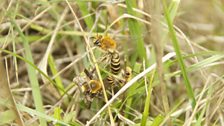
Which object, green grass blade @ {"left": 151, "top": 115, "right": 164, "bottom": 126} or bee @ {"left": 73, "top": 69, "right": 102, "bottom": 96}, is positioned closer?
green grass blade @ {"left": 151, "top": 115, "right": 164, "bottom": 126}

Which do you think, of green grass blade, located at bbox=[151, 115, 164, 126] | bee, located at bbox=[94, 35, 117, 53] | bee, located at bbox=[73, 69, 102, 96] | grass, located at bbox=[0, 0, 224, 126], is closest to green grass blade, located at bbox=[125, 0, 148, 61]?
grass, located at bbox=[0, 0, 224, 126]

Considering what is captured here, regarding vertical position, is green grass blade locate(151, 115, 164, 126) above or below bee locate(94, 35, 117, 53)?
below

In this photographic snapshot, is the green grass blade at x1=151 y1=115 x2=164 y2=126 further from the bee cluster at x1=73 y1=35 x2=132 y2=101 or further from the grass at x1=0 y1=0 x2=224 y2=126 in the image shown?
the bee cluster at x1=73 y1=35 x2=132 y2=101

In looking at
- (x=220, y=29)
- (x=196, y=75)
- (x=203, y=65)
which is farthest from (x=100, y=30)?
(x=220, y=29)

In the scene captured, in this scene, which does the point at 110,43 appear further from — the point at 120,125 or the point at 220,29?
the point at 220,29

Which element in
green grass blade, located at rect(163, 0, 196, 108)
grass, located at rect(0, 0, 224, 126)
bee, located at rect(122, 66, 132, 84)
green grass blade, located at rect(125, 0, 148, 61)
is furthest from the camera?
green grass blade, located at rect(125, 0, 148, 61)

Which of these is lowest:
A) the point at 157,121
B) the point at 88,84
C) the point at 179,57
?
the point at 157,121

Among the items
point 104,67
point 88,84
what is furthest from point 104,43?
point 88,84

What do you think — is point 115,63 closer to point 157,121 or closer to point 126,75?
point 126,75
